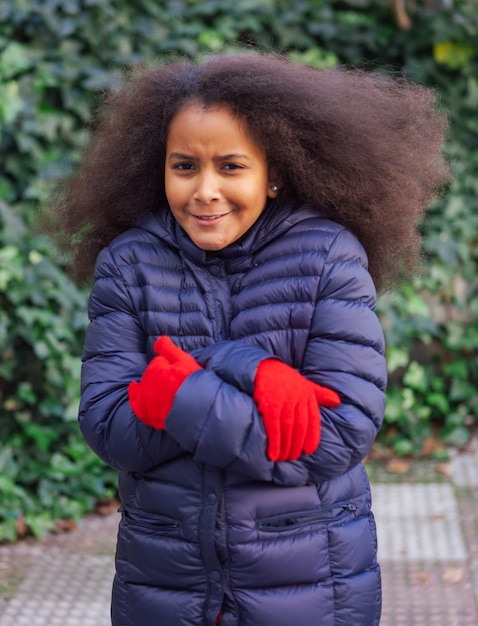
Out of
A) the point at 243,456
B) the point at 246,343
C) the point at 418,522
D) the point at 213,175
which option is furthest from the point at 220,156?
the point at 418,522

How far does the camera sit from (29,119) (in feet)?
13.7

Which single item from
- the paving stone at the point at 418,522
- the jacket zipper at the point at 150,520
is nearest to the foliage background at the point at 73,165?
the paving stone at the point at 418,522

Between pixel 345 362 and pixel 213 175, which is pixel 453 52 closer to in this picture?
pixel 213 175

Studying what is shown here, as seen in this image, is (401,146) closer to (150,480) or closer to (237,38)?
(150,480)

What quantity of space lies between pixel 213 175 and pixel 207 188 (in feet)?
0.12

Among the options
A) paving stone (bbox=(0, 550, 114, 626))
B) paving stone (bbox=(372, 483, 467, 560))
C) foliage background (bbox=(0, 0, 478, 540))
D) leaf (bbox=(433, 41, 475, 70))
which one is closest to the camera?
paving stone (bbox=(0, 550, 114, 626))

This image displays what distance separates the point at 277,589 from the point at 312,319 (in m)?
0.57

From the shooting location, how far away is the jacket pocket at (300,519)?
6.89 feet

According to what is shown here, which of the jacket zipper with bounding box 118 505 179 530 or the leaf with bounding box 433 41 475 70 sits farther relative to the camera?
the leaf with bounding box 433 41 475 70

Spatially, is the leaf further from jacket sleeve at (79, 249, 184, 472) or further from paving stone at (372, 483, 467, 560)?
jacket sleeve at (79, 249, 184, 472)

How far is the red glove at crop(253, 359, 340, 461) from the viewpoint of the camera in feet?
6.36

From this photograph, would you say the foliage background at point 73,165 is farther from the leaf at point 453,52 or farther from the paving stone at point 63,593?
the paving stone at point 63,593

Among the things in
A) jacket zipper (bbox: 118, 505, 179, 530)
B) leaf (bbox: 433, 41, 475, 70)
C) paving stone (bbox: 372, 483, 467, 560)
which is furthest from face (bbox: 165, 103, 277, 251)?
leaf (bbox: 433, 41, 475, 70)

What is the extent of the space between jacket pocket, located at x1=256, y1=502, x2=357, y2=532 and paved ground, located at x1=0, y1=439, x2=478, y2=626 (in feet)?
4.80
